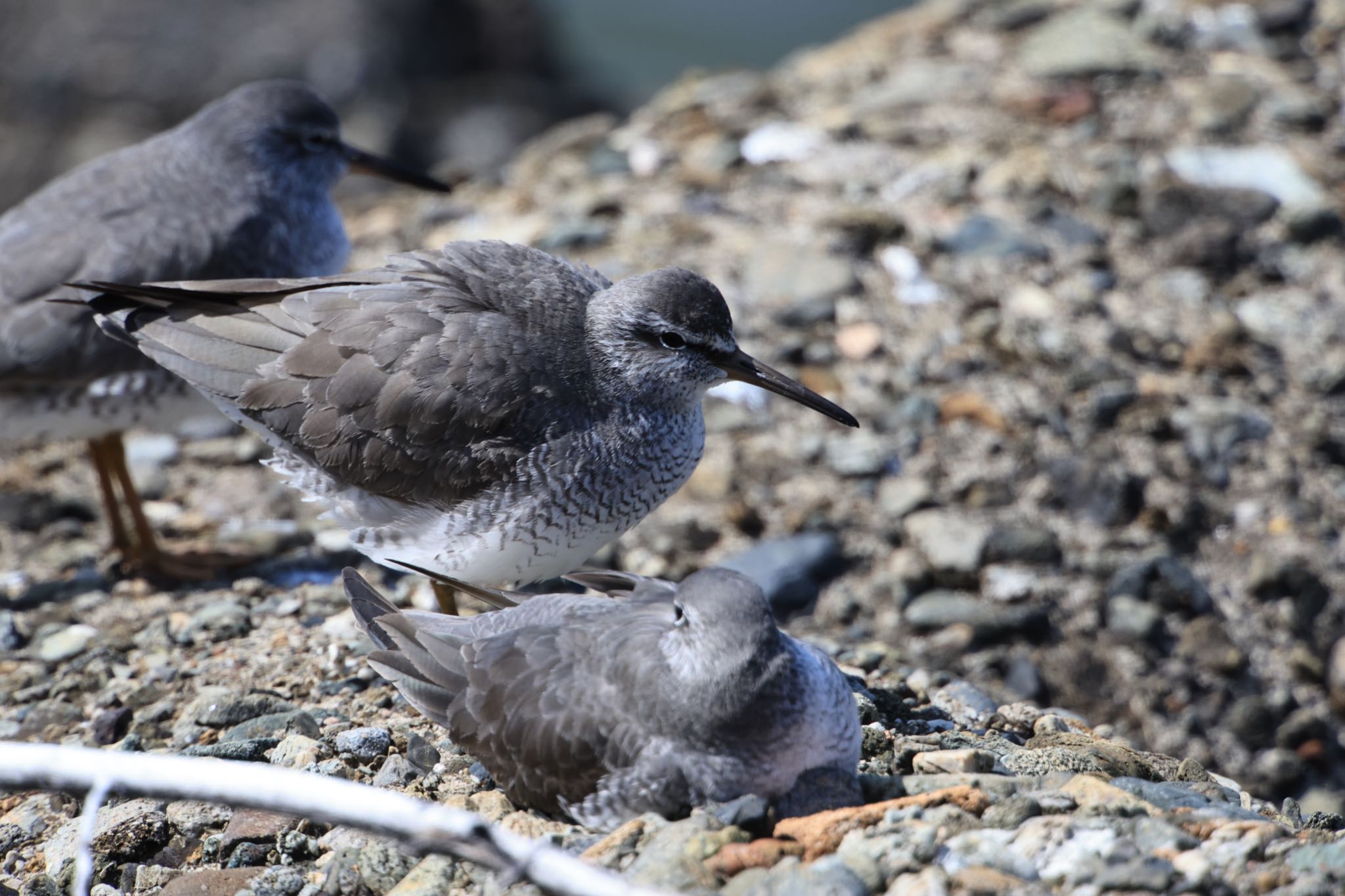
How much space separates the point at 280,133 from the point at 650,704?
417 cm

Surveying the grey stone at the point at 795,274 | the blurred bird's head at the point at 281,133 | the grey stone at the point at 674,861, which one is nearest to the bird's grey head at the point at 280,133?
the blurred bird's head at the point at 281,133

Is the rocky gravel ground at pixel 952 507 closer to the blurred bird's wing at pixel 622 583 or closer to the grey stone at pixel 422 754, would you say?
the grey stone at pixel 422 754

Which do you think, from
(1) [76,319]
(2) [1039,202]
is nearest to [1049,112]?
(2) [1039,202]

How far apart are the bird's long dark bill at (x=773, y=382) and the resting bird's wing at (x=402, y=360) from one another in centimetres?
60

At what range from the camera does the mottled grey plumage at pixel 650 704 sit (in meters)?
3.54

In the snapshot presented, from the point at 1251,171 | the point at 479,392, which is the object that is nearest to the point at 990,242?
the point at 1251,171

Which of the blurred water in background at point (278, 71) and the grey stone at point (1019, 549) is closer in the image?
the grey stone at point (1019, 549)

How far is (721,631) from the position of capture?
3547mm

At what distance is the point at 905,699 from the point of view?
4668 millimetres

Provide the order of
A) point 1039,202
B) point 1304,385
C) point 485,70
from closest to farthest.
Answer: point 1304,385
point 1039,202
point 485,70

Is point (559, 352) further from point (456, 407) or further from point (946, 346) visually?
point (946, 346)

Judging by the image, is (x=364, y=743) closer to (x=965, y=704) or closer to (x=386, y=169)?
(x=965, y=704)

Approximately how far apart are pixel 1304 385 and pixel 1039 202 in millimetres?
1805

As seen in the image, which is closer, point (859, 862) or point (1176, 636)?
point (859, 862)
